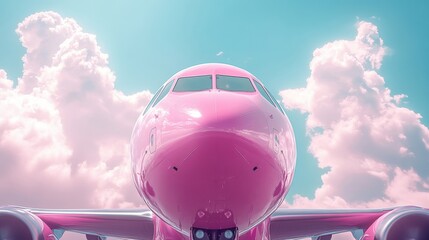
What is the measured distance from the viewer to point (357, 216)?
10906mm

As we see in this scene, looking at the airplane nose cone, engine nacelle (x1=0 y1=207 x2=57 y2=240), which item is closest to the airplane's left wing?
engine nacelle (x1=0 y1=207 x2=57 y2=240)

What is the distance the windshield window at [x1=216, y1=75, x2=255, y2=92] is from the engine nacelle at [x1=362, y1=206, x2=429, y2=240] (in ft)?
19.6

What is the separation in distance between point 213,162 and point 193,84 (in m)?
2.58

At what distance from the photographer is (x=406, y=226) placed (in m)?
9.36

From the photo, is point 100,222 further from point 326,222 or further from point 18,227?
point 326,222

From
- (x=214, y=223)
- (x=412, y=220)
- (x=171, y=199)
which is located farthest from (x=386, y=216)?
(x=171, y=199)

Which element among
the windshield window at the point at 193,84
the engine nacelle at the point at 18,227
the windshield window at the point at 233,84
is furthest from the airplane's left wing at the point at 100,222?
the windshield window at the point at 233,84

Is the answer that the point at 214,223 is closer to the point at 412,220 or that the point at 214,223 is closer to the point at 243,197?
the point at 243,197

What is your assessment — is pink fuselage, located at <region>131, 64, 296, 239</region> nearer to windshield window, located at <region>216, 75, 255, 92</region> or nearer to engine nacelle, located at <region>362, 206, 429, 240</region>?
windshield window, located at <region>216, 75, 255, 92</region>

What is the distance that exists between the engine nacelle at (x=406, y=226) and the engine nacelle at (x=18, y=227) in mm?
9141

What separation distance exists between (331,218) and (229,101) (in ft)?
25.9

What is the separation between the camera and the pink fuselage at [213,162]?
3.86m

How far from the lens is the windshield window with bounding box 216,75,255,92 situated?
5918 millimetres

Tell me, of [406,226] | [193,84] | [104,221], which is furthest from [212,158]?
[104,221]
